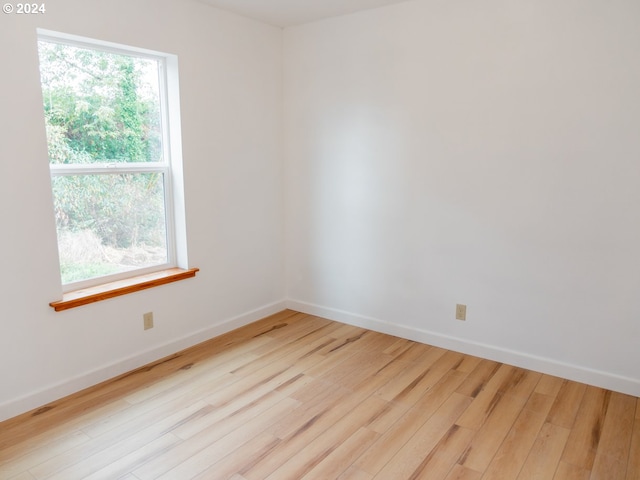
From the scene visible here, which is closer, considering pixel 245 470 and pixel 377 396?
pixel 245 470

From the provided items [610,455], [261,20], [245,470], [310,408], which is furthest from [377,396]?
[261,20]

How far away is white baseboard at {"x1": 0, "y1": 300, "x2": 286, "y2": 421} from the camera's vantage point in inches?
94.8

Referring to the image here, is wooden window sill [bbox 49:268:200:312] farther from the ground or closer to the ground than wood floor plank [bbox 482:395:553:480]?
farther from the ground

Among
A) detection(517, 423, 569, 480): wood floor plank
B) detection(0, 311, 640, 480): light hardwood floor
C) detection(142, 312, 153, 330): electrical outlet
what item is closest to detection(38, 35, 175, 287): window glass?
detection(142, 312, 153, 330): electrical outlet

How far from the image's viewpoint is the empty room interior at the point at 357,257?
2234 millimetres

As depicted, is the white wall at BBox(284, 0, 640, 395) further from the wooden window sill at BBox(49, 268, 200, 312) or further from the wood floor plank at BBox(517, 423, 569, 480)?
the wooden window sill at BBox(49, 268, 200, 312)

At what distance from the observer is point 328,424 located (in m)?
2.36

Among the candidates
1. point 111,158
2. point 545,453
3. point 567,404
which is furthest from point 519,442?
point 111,158

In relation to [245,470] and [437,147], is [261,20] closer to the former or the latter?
[437,147]

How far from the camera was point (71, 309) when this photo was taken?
2.56 m

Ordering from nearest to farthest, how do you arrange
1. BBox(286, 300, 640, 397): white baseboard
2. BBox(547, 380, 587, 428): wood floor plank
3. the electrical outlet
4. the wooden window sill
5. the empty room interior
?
1. the empty room interior
2. BBox(547, 380, 587, 428): wood floor plank
3. the wooden window sill
4. BBox(286, 300, 640, 397): white baseboard
5. the electrical outlet

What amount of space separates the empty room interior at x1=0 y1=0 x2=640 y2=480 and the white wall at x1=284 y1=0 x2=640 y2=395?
0.05ft

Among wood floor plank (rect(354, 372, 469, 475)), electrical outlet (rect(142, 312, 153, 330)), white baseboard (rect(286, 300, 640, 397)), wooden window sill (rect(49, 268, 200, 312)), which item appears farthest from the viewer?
electrical outlet (rect(142, 312, 153, 330))

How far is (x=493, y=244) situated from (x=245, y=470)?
6.66 ft
